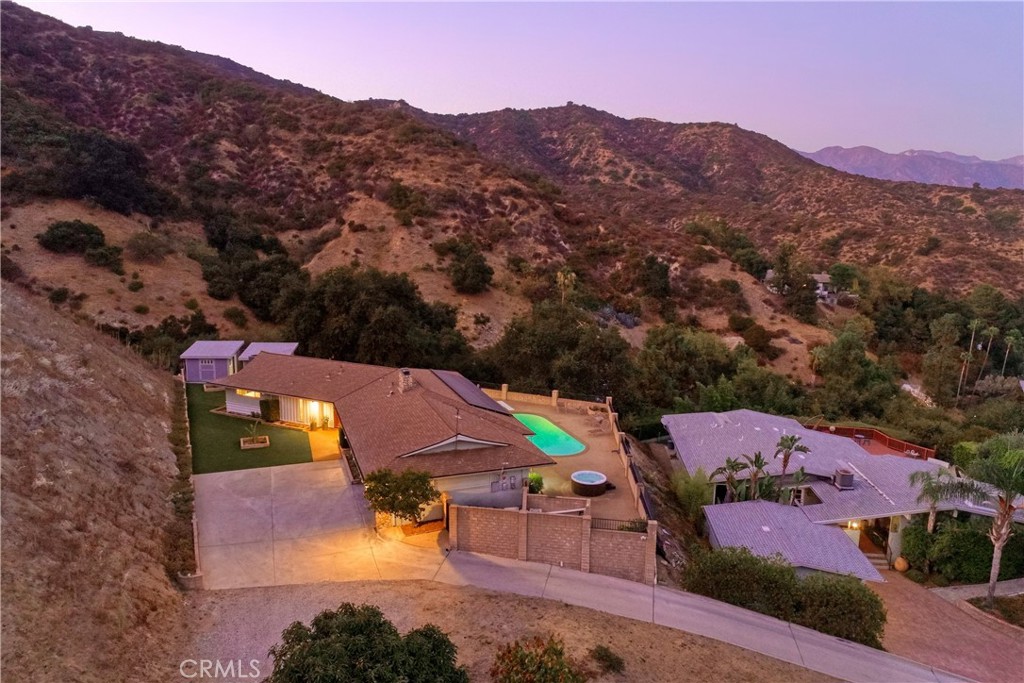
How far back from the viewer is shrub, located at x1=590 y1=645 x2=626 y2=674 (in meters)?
12.0

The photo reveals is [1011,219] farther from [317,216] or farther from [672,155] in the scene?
[317,216]

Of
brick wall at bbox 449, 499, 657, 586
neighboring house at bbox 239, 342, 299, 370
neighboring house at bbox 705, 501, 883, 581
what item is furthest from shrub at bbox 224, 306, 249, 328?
neighboring house at bbox 705, 501, 883, 581

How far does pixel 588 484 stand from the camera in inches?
826

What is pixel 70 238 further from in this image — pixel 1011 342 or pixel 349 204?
pixel 1011 342

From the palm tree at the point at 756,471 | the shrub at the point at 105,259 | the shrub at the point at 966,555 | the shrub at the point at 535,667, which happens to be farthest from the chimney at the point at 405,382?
the shrub at the point at 105,259

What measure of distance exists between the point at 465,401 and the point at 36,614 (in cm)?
1493

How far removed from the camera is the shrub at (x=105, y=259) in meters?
47.2

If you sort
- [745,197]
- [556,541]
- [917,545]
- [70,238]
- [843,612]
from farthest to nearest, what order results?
[745,197] < [70,238] < [917,545] < [556,541] < [843,612]

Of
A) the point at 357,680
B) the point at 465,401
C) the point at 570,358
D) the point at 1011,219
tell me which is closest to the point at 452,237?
the point at 570,358

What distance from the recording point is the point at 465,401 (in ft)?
78.9

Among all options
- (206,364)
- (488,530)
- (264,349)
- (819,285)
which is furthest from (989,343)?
(206,364)

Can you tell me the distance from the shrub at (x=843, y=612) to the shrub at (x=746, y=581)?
0.39 meters

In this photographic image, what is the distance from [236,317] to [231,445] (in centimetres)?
2650
